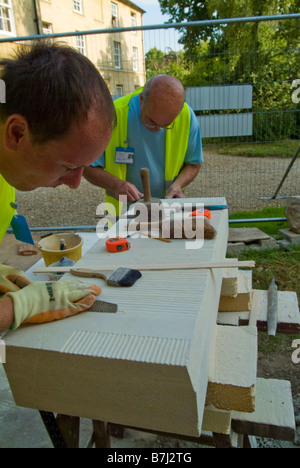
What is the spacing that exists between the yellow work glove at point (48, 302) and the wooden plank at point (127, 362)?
0.08 ft

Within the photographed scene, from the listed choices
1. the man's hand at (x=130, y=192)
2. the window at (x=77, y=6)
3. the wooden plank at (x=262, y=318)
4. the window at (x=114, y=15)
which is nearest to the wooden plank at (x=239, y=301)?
the wooden plank at (x=262, y=318)

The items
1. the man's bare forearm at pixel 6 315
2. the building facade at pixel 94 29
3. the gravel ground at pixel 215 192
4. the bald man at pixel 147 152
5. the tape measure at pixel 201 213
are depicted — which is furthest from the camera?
the gravel ground at pixel 215 192

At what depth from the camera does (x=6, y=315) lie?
3.08 feet

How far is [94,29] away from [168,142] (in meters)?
9.01

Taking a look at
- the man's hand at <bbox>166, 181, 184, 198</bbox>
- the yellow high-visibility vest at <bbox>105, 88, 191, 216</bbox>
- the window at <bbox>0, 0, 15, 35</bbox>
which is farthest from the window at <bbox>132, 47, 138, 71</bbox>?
the window at <bbox>0, 0, 15, 35</bbox>

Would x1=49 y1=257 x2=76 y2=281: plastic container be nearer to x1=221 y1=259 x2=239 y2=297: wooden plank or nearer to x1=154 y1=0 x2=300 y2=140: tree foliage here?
x1=221 y1=259 x2=239 y2=297: wooden plank

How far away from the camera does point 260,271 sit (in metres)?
3.68

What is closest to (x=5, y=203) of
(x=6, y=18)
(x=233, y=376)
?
(x=233, y=376)

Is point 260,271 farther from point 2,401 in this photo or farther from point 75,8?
point 75,8

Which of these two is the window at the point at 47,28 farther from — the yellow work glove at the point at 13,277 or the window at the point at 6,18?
the yellow work glove at the point at 13,277

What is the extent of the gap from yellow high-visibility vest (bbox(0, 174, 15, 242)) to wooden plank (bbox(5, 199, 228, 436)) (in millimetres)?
721

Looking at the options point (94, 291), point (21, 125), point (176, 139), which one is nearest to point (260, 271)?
point (176, 139)

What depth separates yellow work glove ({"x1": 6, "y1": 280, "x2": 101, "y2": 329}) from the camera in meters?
0.98

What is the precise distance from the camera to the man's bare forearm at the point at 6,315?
93 centimetres
